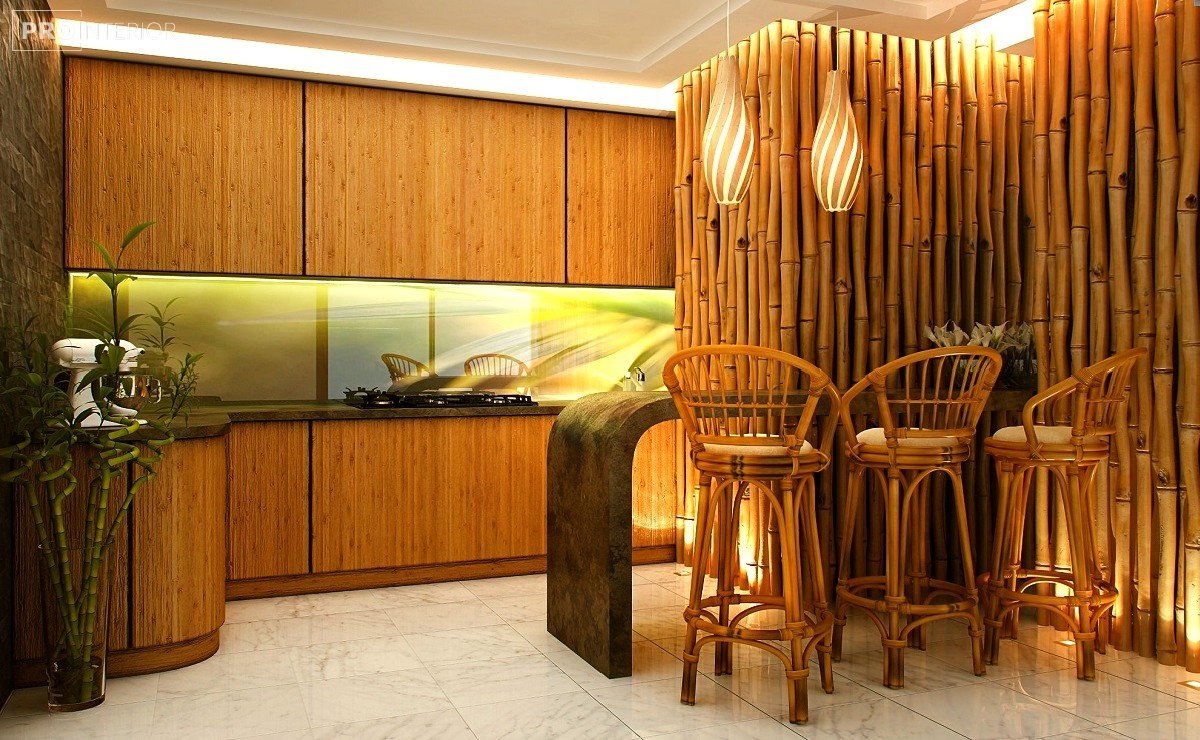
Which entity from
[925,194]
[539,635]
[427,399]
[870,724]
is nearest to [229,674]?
[539,635]

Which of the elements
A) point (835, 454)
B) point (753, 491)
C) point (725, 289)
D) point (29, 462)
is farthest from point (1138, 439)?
point (29, 462)

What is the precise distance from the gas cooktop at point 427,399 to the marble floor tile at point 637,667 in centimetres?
178

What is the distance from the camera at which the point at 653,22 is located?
4637mm

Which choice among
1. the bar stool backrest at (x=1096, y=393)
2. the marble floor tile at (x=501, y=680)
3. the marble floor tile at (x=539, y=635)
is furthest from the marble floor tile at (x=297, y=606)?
the bar stool backrest at (x=1096, y=393)

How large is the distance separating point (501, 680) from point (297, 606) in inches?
62.4

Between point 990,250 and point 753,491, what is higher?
point 990,250

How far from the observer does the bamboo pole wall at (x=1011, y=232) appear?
11.6 feet

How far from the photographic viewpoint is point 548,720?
119 inches

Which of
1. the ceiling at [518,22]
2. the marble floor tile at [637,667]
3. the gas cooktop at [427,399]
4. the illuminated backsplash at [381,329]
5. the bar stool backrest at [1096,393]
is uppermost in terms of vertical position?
the ceiling at [518,22]

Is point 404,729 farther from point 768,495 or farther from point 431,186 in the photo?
point 431,186

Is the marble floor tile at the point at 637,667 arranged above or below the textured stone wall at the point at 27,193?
below

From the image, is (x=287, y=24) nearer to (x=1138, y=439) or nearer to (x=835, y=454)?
(x=835, y=454)

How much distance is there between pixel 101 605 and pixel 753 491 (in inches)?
111

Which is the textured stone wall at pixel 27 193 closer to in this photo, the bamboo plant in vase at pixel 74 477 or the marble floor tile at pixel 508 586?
the bamboo plant in vase at pixel 74 477
